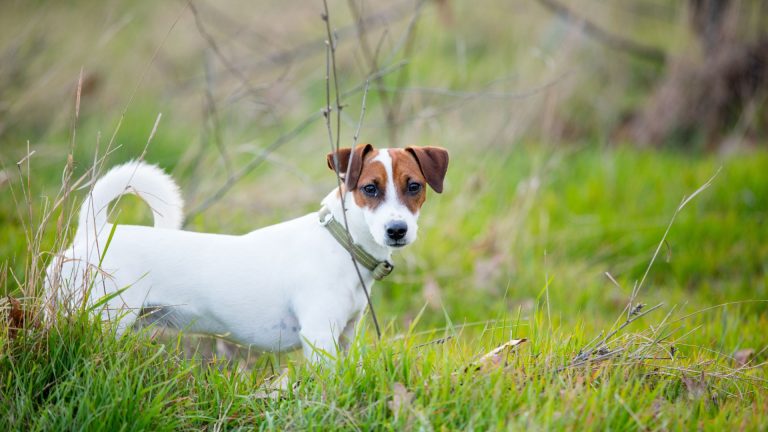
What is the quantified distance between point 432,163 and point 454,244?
100 inches

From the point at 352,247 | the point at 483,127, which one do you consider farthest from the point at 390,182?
the point at 483,127

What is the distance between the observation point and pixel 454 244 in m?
5.95

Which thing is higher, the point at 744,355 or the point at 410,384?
the point at 410,384

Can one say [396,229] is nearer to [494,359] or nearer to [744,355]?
[494,359]

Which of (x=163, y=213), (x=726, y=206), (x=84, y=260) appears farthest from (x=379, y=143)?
(x=84, y=260)

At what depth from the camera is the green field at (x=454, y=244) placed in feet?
8.93

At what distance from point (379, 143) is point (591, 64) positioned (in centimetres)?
305

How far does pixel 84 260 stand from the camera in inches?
125

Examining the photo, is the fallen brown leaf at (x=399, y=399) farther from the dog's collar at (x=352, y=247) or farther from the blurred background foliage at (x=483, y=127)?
the blurred background foliage at (x=483, y=127)

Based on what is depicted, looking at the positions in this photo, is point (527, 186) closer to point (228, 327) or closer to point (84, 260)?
point (228, 327)

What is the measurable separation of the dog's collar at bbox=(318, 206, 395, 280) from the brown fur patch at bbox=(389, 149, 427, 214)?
1.12ft

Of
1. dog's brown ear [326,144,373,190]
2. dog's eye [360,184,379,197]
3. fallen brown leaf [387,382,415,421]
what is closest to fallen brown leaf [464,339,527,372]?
fallen brown leaf [387,382,415,421]

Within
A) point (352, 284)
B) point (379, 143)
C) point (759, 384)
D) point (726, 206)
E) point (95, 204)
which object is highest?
point (379, 143)

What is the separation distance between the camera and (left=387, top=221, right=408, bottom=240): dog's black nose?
310 centimetres
